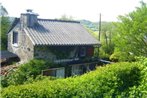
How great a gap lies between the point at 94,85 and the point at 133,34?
17193mm

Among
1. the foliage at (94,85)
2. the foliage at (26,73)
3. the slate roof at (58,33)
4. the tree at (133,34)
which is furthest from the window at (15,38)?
the foliage at (94,85)

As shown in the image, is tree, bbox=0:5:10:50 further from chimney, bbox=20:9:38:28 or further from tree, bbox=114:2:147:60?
tree, bbox=114:2:147:60

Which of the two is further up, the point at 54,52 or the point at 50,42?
the point at 50,42

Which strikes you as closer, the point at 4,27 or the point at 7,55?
the point at 7,55

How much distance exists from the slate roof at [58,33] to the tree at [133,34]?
3.74 meters

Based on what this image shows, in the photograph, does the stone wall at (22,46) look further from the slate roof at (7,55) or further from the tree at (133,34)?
the tree at (133,34)

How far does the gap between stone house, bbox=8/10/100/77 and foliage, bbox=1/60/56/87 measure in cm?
193

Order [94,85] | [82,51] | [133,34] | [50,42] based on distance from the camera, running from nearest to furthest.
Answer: [94,85]
[50,42]
[133,34]
[82,51]

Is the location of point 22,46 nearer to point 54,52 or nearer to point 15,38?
point 15,38

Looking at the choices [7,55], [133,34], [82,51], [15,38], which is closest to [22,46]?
[7,55]

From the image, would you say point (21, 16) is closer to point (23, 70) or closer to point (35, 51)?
point (35, 51)

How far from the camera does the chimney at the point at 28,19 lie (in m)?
27.2

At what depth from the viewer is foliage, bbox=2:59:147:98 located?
9547 mm

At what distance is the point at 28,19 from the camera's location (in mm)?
27266
